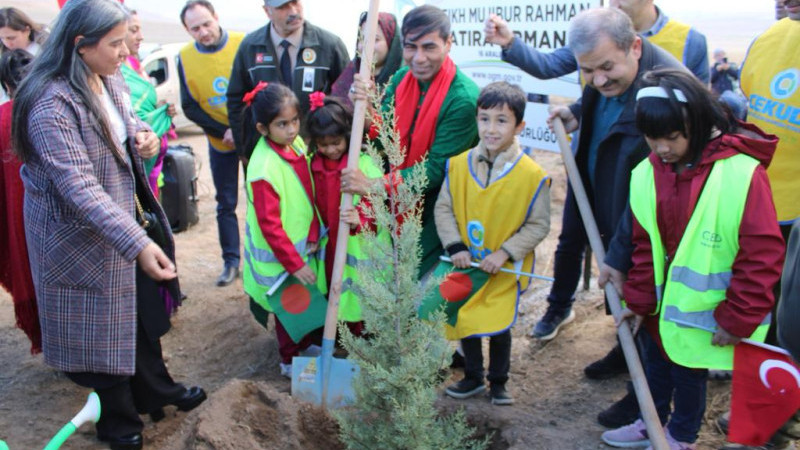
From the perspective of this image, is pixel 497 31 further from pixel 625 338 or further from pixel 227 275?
pixel 227 275

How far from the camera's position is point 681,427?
9.39 ft

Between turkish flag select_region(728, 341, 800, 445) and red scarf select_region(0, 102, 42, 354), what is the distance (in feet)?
11.3

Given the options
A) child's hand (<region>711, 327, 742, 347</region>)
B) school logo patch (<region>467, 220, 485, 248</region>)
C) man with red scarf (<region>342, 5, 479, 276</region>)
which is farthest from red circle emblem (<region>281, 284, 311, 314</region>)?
child's hand (<region>711, 327, 742, 347</region>)

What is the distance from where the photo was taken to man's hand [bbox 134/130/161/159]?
3.21 m

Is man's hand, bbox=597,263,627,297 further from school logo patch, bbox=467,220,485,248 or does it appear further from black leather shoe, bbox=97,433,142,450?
black leather shoe, bbox=97,433,142,450

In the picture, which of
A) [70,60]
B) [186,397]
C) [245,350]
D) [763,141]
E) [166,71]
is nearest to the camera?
[763,141]

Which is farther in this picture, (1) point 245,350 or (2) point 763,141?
(1) point 245,350

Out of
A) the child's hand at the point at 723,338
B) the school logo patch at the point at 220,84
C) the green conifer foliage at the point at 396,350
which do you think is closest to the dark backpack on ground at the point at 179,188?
the school logo patch at the point at 220,84

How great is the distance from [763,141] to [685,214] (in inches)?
14.6

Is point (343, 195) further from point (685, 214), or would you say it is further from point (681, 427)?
point (681, 427)

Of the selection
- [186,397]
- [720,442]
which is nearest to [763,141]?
[720,442]

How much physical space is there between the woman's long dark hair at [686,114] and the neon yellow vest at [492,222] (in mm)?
814

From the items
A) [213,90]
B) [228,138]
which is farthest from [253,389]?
[213,90]

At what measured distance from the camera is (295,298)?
385 cm
